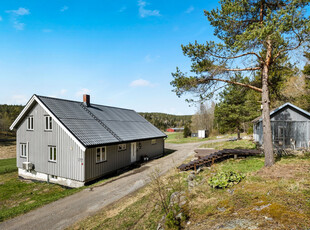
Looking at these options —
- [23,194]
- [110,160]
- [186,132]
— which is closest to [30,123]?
[23,194]

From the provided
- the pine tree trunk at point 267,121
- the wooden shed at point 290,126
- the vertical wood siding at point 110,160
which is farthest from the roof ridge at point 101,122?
the wooden shed at point 290,126

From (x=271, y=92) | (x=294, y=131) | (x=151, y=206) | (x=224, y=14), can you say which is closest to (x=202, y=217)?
(x=151, y=206)

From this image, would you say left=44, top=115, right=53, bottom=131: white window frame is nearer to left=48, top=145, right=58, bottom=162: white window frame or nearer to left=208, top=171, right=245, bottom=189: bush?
left=48, top=145, right=58, bottom=162: white window frame

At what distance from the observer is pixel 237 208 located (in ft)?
17.3

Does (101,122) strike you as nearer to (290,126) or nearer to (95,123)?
(95,123)

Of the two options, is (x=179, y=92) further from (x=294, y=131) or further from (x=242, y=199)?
(x=294, y=131)

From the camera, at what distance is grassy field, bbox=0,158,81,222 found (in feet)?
33.2

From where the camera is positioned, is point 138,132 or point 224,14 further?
point 138,132

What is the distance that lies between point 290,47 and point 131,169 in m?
15.4

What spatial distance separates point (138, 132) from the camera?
832 inches

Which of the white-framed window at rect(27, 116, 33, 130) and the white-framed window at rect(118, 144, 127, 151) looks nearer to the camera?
the white-framed window at rect(27, 116, 33, 130)

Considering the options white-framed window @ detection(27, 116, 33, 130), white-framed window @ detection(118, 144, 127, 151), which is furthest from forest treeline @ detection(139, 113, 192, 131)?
white-framed window @ detection(27, 116, 33, 130)

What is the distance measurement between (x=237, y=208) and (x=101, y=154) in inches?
465

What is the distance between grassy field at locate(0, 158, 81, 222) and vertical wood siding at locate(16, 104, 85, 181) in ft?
4.07
